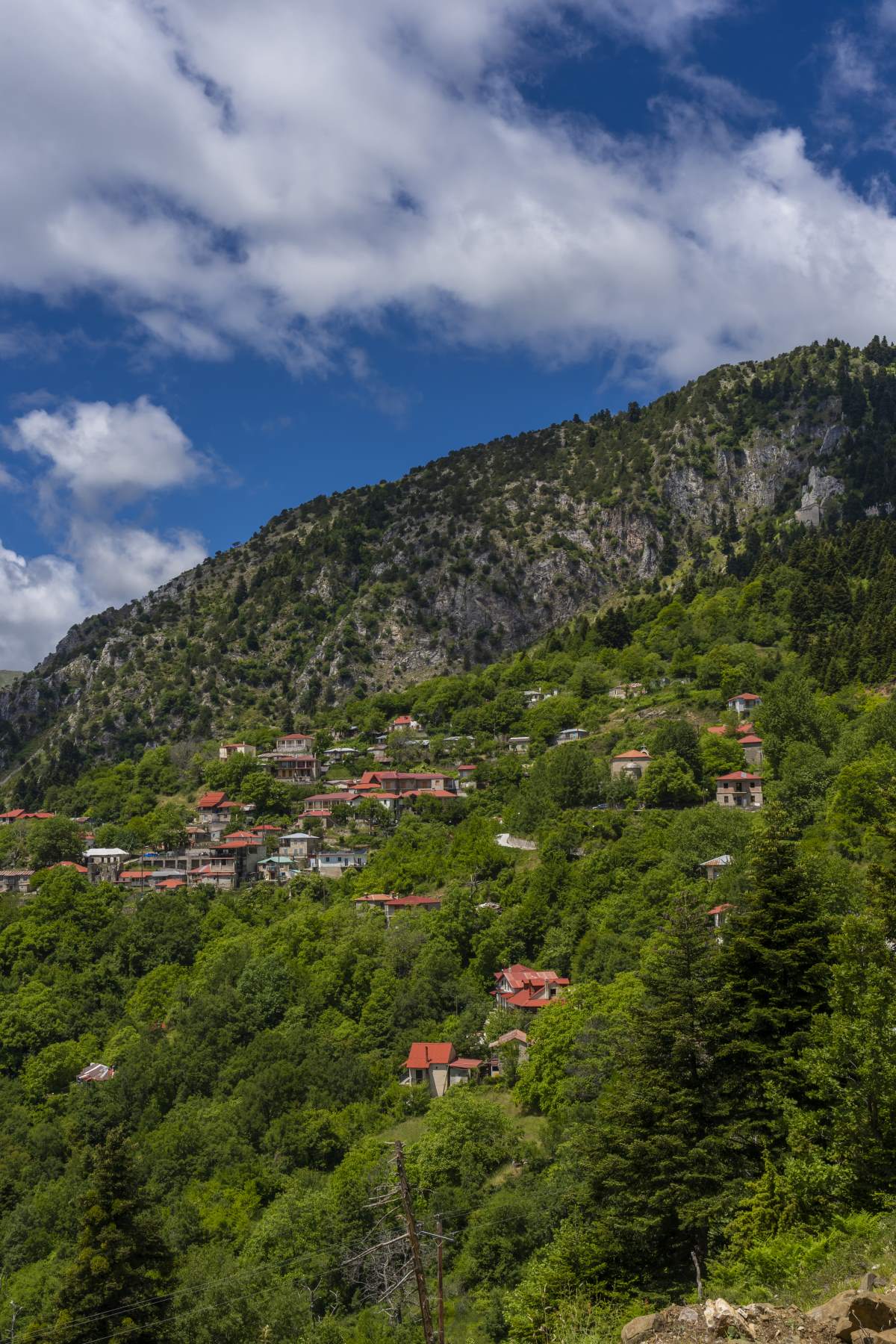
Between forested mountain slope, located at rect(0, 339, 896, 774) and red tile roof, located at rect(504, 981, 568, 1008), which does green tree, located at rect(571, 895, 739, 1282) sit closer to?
red tile roof, located at rect(504, 981, 568, 1008)

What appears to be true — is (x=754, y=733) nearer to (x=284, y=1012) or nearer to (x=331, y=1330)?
(x=284, y=1012)

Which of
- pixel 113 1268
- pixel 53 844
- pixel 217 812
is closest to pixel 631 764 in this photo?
pixel 217 812

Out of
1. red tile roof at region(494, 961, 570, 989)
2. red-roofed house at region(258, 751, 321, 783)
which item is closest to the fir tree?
red tile roof at region(494, 961, 570, 989)

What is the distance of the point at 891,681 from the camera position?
216ft

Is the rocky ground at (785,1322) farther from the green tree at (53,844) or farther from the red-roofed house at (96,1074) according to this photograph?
the green tree at (53,844)

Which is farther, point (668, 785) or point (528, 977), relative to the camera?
point (668, 785)

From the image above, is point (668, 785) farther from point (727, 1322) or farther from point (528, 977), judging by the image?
point (727, 1322)

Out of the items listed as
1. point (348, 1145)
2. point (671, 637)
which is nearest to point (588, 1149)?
point (348, 1145)

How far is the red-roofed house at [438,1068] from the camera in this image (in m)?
43.1

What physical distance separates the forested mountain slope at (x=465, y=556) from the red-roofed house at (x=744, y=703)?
5894cm

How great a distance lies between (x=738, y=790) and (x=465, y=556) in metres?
104

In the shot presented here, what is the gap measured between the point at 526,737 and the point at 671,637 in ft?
65.3

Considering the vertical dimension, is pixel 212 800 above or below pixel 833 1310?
above

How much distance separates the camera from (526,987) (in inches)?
1838
